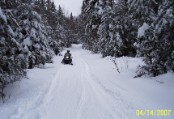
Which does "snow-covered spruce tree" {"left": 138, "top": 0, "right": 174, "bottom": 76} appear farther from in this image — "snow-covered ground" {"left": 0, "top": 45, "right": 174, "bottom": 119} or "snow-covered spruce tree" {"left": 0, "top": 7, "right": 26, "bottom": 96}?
"snow-covered spruce tree" {"left": 0, "top": 7, "right": 26, "bottom": 96}

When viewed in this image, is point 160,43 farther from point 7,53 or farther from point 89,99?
point 7,53

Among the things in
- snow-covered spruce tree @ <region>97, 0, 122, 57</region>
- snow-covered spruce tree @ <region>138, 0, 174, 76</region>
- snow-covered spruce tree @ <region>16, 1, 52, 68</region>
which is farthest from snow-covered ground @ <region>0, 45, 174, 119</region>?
snow-covered spruce tree @ <region>97, 0, 122, 57</region>

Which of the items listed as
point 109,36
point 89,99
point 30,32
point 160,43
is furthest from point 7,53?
point 109,36

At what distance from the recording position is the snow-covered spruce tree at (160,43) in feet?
32.0

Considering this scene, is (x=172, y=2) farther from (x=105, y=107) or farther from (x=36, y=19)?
(x=36, y=19)

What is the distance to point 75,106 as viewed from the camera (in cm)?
862

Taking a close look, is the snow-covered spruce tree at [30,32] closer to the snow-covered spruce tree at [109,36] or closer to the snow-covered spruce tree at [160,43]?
the snow-covered spruce tree at [109,36]

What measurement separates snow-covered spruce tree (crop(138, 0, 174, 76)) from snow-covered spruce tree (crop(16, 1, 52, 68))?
939 cm

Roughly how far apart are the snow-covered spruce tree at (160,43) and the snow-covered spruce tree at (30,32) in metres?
9.39

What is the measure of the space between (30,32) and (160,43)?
11.1 meters

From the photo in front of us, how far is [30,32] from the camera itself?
60.8ft

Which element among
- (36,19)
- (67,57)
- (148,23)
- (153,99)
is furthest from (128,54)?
(153,99)

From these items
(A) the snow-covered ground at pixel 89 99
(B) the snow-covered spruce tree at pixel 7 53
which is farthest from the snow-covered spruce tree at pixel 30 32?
(B) the snow-covered spruce tree at pixel 7 53

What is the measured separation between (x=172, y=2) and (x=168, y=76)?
3488mm
